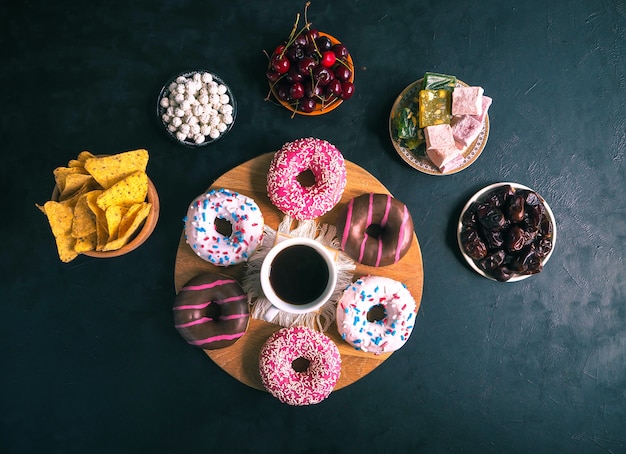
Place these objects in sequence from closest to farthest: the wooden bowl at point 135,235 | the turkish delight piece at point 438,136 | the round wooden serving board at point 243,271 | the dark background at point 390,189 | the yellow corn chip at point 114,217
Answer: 1. the yellow corn chip at point 114,217
2. the wooden bowl at point 135,235
3. the round wooden serving board at point 243,271
4. the turkish delight piece at point 438,136
5. the dark background at point 390,189

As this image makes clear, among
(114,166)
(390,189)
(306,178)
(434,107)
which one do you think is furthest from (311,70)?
(114,166)

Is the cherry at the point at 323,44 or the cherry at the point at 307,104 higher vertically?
the cherry at the point at 323,44

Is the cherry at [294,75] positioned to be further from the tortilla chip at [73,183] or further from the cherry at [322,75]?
the tortilla chip at [73,183]

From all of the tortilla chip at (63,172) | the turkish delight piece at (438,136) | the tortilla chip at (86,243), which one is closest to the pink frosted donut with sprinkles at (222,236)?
the tortilla chip at (86,243)

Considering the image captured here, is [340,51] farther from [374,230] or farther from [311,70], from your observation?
[374,230]

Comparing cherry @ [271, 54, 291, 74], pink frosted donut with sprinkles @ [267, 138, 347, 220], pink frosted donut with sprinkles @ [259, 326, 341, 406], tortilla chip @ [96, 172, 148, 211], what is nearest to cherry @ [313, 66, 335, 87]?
cherry @ [271, 54, 291, 74]

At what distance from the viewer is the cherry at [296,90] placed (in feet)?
7.05

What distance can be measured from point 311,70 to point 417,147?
Result: 0.62 metres

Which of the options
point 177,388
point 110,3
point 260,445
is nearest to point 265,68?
point 110,3

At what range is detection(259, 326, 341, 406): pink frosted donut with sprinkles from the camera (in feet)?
6.57

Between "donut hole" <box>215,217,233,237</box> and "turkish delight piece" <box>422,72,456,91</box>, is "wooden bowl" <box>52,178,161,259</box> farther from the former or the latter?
"turkish delight piece" <box>422,72,456,91</box>

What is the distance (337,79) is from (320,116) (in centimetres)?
27

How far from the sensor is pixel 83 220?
1917 mm

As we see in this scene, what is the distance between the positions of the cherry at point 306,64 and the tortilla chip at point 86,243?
111 cm
